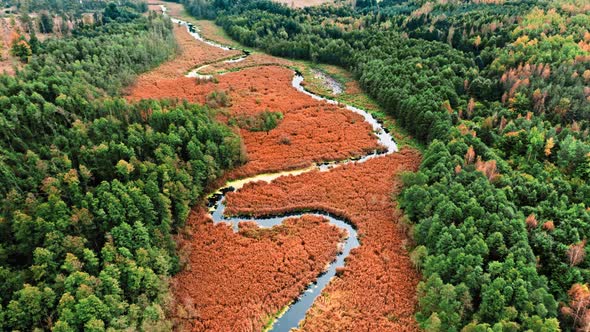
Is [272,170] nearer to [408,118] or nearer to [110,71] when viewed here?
[408,118]

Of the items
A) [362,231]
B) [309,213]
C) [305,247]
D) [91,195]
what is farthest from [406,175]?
[91,195]

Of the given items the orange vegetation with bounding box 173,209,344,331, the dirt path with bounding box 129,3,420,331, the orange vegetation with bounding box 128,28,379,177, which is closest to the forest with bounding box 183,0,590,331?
the dirt path with bounding box 129,3,420,331

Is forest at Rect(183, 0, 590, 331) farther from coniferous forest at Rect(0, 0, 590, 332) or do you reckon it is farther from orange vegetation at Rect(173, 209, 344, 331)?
orange vegetation at Rect(173, 209, 344, 331)

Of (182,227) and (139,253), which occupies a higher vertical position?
(139,253)

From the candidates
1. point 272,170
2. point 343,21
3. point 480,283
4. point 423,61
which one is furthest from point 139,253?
point 343,21

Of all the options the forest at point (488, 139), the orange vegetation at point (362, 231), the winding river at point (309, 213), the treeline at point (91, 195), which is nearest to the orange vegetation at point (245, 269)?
the winding river at point (309, 213)
